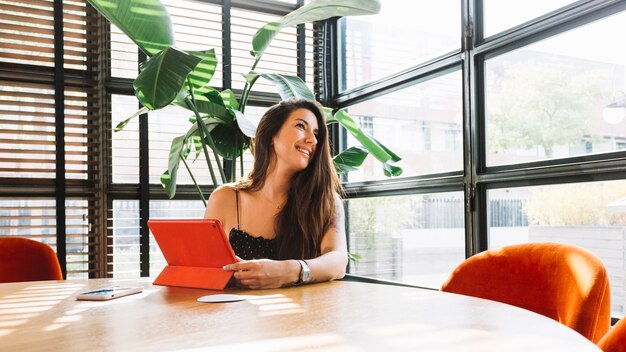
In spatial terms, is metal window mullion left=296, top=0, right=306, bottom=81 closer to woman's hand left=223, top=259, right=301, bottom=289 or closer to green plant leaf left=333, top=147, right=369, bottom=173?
green plant leaf left=333, top=147, right=369, bottom=173

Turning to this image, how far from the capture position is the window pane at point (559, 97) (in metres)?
2.27

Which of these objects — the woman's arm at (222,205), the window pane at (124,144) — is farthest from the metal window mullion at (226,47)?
the woman's arm at (222,205)

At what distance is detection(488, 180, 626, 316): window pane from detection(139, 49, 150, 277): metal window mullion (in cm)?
207

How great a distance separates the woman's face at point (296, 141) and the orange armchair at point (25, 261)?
1.02 m

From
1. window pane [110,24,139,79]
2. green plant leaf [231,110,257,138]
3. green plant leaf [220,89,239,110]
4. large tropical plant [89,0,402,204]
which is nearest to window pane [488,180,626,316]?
large tropical plant [89,0,402,204]

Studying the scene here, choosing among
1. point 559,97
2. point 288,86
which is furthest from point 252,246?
point 559,97

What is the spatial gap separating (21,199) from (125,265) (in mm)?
718

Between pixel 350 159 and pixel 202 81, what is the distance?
930mm

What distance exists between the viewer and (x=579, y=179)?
7.79ft

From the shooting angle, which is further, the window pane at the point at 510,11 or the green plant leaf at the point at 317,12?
the green plant leaf at the point at 317,12

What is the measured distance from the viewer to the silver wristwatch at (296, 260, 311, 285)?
1.62m

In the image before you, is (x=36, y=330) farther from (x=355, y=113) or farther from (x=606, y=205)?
(x=355, y=113)

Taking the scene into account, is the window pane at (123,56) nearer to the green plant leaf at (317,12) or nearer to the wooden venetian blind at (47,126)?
the wooden venetian blind at (47,126)

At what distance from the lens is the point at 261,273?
5.02 ft
